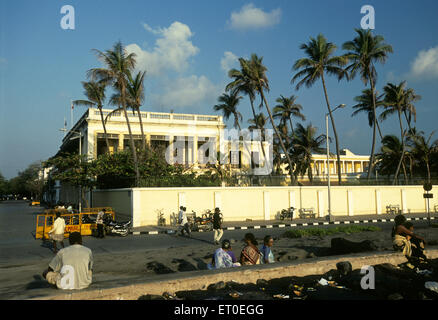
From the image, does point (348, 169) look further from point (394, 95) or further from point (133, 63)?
point (133, 63)

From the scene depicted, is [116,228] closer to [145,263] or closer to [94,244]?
[94,244]

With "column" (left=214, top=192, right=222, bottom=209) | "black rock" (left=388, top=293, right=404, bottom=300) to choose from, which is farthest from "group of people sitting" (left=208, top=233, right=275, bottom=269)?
"column" (left=214, top=192, right=222, bottom=209)

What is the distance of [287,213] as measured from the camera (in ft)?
80.7

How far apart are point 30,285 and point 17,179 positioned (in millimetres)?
133786

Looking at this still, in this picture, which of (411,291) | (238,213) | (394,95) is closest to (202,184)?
(238,213)

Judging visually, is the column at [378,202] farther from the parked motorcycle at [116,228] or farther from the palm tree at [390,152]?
the parked motorcycle at [116,228]

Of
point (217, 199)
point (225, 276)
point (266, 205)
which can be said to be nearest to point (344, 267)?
point (225, 276)

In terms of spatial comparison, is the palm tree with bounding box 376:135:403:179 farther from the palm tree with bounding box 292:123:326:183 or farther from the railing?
the railing

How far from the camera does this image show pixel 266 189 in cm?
2448

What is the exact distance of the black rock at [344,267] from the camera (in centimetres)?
766

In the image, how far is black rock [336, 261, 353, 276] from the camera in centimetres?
766

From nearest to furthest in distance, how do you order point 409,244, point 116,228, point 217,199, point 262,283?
point 262,283
point 409,244
point 116,228
point 217,199

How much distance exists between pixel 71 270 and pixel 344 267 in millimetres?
5535

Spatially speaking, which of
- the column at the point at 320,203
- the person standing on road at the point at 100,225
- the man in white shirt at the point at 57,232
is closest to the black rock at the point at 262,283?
the man in white shirt at the point at 57,232
